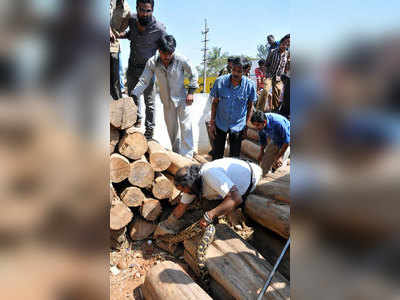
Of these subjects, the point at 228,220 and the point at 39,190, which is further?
the point at 228,220

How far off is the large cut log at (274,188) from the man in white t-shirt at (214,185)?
0.28ft

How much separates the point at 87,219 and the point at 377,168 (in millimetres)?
407

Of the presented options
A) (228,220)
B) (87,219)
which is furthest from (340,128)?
(228,220)

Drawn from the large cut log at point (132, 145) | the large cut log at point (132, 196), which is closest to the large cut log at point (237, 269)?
the large cut log at point (132, 196)

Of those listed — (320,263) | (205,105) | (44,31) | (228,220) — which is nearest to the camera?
(44,31)

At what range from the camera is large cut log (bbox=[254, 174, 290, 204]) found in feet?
9.77

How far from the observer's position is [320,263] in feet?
1.55

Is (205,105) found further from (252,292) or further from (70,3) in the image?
(70,3)

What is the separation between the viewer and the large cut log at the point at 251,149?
18.7 feet

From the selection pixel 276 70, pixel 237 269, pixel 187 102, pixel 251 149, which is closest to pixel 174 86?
pixel 187 102

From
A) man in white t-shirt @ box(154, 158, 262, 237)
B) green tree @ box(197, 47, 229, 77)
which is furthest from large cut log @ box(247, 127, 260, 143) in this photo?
green tree @ box(197, 47, 229, 77)

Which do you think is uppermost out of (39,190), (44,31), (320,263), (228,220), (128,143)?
(44,31)

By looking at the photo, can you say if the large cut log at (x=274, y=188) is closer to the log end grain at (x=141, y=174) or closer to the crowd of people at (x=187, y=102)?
the crowd of people at (x=187, y=102)

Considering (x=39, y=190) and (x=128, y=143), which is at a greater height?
(x=39, y=190)
